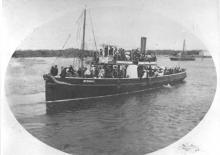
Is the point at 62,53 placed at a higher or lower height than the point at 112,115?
higher

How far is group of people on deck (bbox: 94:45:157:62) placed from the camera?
242cm

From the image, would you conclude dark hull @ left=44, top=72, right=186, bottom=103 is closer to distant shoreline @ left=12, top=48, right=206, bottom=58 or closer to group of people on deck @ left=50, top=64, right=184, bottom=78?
group of people on deck @ left=50, top=64, right=184, bottom=78

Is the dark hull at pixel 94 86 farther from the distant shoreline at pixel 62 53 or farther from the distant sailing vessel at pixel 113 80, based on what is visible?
the distant shoreline at pixel 62 53

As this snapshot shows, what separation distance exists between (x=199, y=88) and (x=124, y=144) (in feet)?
2.16

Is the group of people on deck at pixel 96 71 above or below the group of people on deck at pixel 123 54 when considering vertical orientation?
below

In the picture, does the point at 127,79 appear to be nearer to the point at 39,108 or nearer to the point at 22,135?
the point at 39,108

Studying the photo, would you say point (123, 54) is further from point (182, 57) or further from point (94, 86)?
point (182, 57)

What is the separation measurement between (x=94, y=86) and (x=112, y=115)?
241 mm

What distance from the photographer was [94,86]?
2482mm

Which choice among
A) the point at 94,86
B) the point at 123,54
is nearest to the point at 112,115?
the point at 94,86

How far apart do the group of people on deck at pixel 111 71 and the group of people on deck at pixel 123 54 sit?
0.19 ft

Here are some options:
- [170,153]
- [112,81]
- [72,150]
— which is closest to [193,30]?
[112,81]

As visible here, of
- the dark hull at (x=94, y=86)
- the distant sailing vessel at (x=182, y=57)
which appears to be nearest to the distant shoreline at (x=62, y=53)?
the distant sailing vessel at (x=182, y=57)

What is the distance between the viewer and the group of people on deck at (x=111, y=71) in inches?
94.5
